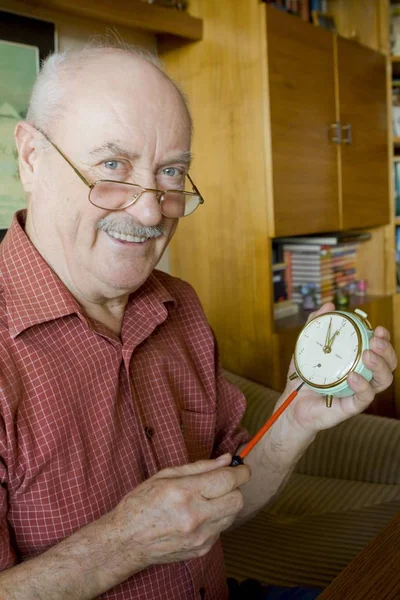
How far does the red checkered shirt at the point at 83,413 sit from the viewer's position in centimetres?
96

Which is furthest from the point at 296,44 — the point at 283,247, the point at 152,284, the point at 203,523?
the point at 203,523

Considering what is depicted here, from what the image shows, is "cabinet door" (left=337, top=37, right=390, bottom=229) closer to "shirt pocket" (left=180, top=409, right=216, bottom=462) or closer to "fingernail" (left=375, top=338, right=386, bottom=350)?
"shirt pocket" (left=180, top=409, right=216, bottom=462)

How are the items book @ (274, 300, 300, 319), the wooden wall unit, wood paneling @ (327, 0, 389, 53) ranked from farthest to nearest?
1. wood paneling @ (327, 0, 389, 53)
2. book @ (274, 300, 300, 319)
3. the wooden wall unit

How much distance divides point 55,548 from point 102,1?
164 cm

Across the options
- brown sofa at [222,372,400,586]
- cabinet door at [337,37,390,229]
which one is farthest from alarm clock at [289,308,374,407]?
cabinet door at [337,37,390,229]

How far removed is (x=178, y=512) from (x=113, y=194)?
0.50 m

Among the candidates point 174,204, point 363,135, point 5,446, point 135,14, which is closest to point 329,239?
point 363,135

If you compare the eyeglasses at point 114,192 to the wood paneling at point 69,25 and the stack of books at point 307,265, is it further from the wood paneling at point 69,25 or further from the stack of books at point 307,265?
the stack of books at point 307,265

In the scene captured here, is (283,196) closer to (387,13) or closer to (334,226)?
(334,226)

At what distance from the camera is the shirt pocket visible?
1222mm

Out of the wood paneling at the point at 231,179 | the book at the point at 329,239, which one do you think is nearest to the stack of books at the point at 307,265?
the book at the point at 329,239

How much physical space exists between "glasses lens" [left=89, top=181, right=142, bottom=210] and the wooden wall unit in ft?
4.53

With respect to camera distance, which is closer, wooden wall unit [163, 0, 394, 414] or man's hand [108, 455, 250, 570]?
man's hand [108, 455, 250, 570]

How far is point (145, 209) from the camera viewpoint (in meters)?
1.09
